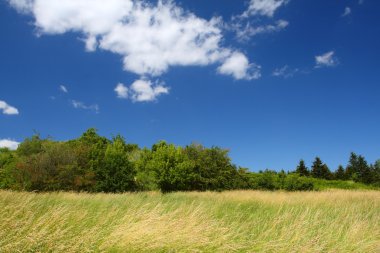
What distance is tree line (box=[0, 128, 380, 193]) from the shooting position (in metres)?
27.7

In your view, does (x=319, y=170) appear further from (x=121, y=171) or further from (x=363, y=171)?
(x=121, y=171)

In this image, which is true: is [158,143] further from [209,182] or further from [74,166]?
[74,166]

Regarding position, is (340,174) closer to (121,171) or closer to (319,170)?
(319,170)

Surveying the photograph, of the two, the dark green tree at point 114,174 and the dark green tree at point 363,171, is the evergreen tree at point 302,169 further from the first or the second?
the dark green tree at point 114,174

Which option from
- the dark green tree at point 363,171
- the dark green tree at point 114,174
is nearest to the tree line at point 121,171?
the dark green tree at point 114,174

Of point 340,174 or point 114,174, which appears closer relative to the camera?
point 114,174

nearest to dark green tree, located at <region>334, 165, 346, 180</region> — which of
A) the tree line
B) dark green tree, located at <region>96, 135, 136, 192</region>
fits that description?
the tree line

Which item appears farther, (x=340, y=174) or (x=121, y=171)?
(x=340, y=174)

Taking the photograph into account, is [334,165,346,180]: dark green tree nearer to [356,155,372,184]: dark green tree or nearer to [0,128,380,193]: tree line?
[356,155,372,184]: dark green tree

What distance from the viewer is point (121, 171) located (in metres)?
31.5

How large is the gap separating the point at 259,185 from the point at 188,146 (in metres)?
9.14

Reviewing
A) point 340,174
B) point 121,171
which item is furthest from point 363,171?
point 121,171

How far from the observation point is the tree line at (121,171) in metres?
27.7

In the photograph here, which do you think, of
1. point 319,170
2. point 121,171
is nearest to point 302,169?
point 319,170
